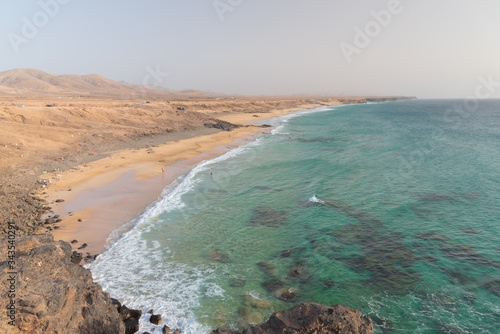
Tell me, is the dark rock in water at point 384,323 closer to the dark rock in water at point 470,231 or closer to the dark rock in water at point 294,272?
the dark rock in water at point 294,272

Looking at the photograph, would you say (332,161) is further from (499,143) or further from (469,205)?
(499,143)

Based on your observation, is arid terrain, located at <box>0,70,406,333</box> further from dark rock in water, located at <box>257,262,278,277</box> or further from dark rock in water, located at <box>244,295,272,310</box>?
dark rock in water, located at <box>257,262,278,277</box>

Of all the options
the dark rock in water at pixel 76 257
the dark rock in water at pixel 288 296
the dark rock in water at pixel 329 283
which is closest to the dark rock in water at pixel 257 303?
the dark rock in water at pixel 288 296

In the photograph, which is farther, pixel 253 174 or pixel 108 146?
pixel 108 146

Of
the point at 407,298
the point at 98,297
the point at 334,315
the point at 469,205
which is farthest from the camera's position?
the point at 469,205

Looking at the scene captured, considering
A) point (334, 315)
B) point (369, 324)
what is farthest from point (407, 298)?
point (334, 315)

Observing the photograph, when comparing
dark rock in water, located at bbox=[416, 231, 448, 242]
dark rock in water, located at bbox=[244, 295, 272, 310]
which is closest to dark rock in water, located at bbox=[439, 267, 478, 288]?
dark rock in water, located at bbox=[416, 231, 448, 242]
